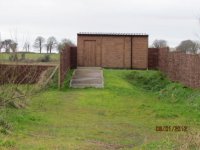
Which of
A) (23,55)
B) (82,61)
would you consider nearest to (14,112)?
(23,55)

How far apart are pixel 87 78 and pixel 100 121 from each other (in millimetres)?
17061

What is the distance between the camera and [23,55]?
1647cm

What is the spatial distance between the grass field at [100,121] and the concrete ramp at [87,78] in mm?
2689

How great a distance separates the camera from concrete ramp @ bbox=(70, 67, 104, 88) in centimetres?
3288

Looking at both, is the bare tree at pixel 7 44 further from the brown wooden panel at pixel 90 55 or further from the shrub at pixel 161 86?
the brown wooden panel at pixel 90 55

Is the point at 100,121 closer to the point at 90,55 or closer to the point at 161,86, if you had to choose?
the point at 161,86

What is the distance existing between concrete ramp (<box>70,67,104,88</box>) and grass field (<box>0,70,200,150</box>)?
2.69m

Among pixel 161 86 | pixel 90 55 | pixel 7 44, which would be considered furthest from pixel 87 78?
pixel 7 44

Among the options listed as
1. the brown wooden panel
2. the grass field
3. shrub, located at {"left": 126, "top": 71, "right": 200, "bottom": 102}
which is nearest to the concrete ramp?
the brown wooden panel

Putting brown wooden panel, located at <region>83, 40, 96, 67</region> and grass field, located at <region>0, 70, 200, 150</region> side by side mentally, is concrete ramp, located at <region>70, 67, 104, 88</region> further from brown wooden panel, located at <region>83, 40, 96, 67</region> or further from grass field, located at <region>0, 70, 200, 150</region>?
grass field, located at <region>0, 70, 200, 150</region>

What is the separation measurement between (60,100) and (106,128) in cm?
865

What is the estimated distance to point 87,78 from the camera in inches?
1400

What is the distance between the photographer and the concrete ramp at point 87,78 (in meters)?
32.9

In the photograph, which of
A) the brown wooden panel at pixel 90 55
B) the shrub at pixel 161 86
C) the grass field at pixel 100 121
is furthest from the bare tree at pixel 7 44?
the brown wooden panel at pixel 90 55
